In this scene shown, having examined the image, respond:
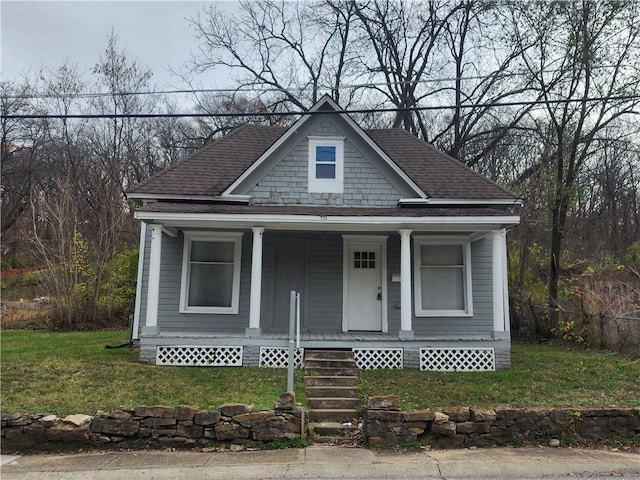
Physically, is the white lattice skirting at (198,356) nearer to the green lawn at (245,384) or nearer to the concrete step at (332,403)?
the green lawn at (245,384)

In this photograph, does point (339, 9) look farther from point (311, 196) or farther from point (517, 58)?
point (311, 196)

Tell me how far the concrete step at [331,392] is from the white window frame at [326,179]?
17.0 ft

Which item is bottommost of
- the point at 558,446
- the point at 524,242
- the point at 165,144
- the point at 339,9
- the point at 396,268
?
the point at 558,446

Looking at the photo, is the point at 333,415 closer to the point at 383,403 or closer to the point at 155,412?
the point at 383,403

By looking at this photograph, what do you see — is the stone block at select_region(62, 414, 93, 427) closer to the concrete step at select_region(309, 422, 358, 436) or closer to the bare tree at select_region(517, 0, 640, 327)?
the concrete step at select_region(309, 422, 358, 436)

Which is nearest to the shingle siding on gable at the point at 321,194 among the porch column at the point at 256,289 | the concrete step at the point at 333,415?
the porch column at the point at 256,289

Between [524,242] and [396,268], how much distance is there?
8795mm

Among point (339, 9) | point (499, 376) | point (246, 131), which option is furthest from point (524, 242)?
point (339, 9)

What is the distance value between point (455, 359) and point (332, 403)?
3674 mm

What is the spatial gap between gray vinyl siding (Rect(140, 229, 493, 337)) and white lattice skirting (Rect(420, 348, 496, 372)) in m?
1.28

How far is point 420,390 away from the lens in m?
7.79

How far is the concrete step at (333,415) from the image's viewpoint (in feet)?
21.9

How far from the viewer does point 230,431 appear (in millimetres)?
5641

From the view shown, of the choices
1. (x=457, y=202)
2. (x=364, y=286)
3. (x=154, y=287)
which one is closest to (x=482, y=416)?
(x=364, y=286)
